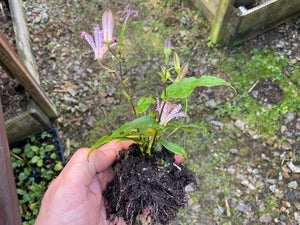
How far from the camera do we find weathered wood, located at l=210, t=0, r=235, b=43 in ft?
7.38

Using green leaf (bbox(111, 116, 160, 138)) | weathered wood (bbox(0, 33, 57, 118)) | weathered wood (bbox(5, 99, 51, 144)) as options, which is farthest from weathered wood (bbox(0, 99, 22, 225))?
weathered wood (bbox(5, 99, 51, 144))

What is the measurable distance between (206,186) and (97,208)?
0.92 meters

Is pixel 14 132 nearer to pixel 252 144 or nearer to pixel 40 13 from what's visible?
pixel 40 13

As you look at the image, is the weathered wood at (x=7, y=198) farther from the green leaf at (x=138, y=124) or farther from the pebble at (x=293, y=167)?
the pebble at (x=293, y=167)

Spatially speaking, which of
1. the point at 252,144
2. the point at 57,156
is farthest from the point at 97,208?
the point at 252,144

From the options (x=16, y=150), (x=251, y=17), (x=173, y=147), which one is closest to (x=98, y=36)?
(x=173, y=147)

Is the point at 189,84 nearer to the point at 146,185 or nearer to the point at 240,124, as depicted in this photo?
the point at 146,185

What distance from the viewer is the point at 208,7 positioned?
8.66 ft

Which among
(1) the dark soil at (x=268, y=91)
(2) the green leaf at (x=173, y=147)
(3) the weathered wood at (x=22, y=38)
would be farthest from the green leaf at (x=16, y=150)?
(1) the dark soil at (x=268, y=91)

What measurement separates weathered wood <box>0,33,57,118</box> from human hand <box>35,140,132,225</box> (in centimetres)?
83

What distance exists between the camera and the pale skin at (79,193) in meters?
1.28

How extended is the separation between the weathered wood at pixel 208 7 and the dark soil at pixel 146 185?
1.70 metres

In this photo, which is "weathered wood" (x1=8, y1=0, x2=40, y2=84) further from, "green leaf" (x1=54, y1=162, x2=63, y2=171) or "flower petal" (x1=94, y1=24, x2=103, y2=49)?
"flower petal" (x1=94, y1=24, x2=103, y2=49)

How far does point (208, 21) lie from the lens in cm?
275
